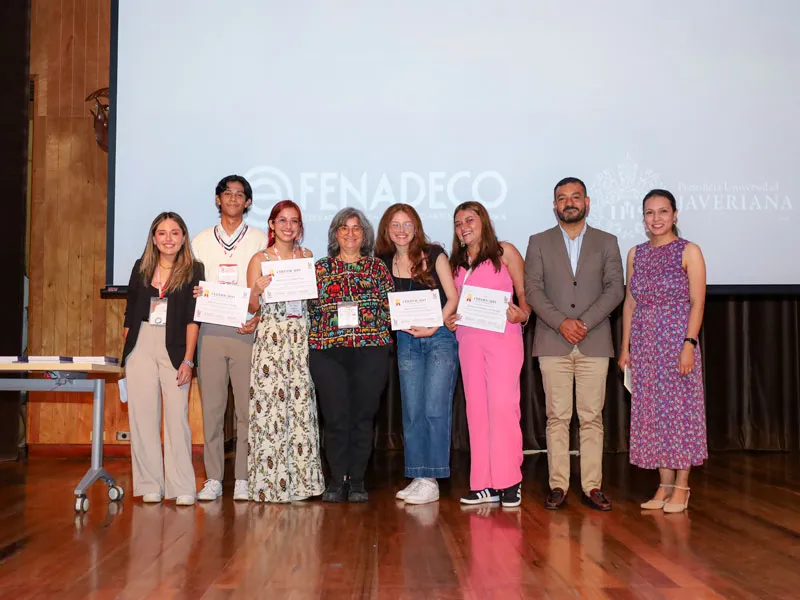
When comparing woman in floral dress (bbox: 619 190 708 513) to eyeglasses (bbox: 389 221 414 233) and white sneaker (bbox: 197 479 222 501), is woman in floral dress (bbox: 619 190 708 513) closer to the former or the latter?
eyeglasses (bbox: 389 221 414 233)

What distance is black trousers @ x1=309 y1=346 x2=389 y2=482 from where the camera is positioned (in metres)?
3.82

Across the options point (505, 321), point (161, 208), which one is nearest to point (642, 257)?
point (505, 321)

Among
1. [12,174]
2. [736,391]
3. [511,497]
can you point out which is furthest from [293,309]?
[736,391]

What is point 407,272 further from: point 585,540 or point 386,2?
point 386,2

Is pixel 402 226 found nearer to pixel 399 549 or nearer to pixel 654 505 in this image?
pixel 399 549

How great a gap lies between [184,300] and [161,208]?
40.0 inches

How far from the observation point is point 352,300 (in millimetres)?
3816

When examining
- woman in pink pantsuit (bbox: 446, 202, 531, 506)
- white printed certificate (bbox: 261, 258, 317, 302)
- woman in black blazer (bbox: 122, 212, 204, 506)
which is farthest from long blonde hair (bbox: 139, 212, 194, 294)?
woman in pink pantsuit (bbox: 446, 202, 531, 506)

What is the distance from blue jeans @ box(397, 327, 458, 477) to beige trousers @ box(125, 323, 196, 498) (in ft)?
3.69

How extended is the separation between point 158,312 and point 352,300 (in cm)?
98

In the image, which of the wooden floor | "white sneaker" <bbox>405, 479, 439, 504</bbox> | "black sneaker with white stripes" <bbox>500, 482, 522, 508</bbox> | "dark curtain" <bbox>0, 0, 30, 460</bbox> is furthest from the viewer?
"dark curtain" <bbox>0, 0, 30, 460</bbox>

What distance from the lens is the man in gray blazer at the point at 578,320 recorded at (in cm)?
378

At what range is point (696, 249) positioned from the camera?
371 cm

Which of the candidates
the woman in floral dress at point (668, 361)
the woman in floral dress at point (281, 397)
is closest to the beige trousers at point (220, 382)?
the woman in floral dress at point (281, 397)
